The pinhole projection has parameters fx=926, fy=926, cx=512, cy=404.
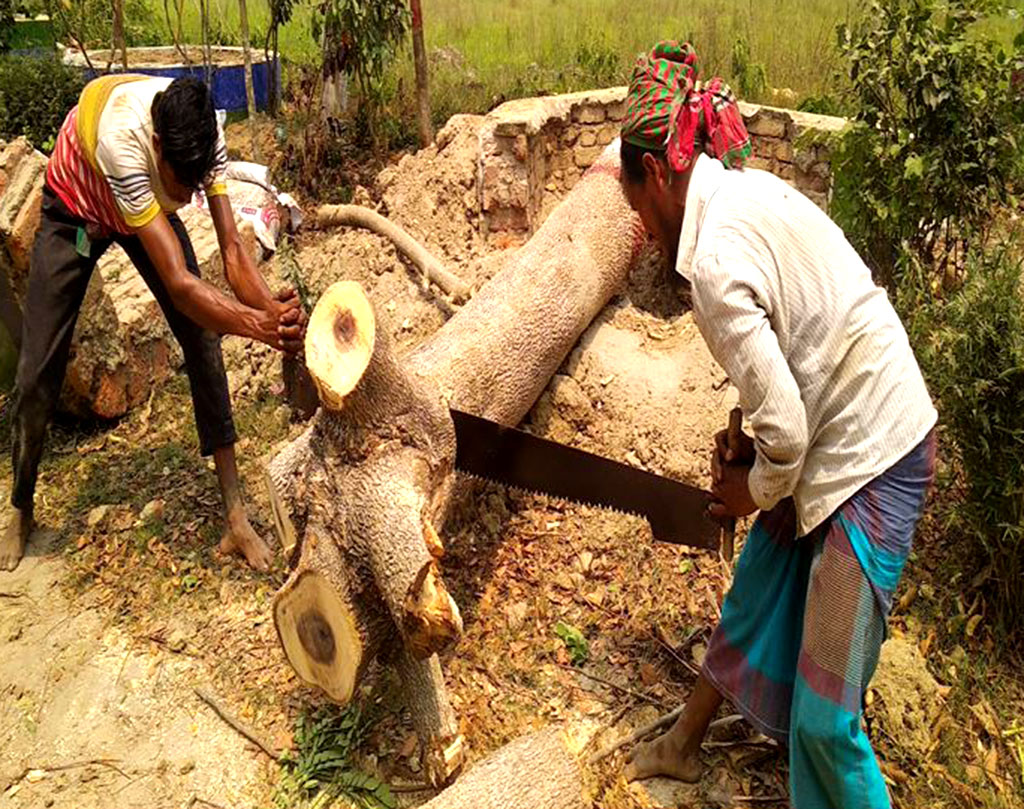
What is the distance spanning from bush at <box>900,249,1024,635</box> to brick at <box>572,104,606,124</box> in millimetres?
3767

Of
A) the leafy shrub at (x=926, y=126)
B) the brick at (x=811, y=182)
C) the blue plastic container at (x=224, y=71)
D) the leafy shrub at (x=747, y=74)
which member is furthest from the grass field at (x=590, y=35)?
the leafy shrub at (x=926, y=126)

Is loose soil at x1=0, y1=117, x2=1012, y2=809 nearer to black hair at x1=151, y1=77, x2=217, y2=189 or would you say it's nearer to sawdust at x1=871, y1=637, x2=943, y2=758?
sawdust at x1=871, y1=637, x2=943, y2=758

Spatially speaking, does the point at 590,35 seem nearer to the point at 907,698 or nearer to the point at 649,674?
the point at 649,674

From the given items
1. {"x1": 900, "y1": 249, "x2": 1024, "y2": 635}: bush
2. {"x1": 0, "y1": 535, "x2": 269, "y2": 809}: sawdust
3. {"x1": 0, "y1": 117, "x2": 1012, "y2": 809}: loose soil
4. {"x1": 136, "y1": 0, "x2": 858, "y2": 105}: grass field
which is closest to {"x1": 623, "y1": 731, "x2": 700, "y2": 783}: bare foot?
{"x1": 0, "y1": 117, "x2": 1012, "y2": 809}: loose soil

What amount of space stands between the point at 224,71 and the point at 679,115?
784 centimetres

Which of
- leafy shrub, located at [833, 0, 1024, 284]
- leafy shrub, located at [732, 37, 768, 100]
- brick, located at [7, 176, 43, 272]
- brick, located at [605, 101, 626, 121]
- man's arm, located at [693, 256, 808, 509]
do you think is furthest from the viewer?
leafy shrub, located at [732, 37, 768, 100]

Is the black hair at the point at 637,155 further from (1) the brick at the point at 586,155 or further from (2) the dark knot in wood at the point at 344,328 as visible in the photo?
(1) the brick at the point at 586,155

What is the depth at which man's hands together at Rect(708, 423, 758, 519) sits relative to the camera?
285 centimetres

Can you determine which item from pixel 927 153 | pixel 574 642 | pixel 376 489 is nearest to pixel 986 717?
pixel 574 642

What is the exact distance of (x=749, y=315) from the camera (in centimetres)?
234

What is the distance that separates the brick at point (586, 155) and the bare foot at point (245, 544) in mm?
4079

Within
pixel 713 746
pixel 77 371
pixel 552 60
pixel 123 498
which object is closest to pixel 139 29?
pixel 552 60

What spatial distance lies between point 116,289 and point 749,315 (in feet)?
16.3

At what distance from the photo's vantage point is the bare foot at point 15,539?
4.74 meters
